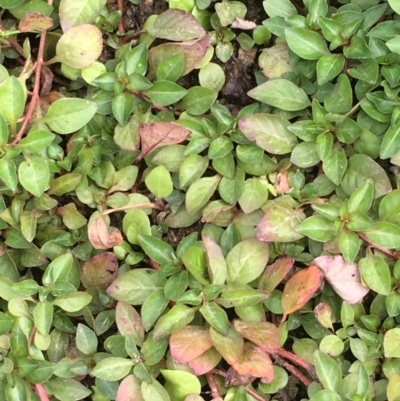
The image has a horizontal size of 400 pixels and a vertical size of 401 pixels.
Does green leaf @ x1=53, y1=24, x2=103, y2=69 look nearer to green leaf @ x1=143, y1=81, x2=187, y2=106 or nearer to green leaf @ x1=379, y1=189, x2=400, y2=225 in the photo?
green leaf @ x1=143, y1=81, x2=187, y2=106

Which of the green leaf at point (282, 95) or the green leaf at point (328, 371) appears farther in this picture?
the green leaf at point (282, 95)

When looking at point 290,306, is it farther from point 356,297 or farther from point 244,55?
point 244,55

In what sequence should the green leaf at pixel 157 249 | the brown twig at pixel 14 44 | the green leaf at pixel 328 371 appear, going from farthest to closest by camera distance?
the brown twig at pixel 14 44 < the green leaf at pixel 157 249 < the green leaf at pixel 328 371

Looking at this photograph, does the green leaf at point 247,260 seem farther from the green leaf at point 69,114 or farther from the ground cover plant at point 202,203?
the green leaf at point 69,114

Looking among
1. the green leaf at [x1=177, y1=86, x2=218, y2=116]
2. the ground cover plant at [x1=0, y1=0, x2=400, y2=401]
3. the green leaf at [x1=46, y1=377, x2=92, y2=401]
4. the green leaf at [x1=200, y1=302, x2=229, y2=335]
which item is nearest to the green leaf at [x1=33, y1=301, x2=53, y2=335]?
the ground cover plant at [x1=0, y1=0, x2=400, y2=401]

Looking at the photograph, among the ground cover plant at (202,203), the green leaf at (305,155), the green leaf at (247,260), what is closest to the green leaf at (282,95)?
the ground cover plant at (202,203)

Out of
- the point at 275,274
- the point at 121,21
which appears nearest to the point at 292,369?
the point at 275,274

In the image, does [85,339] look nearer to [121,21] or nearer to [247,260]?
[247,260]
